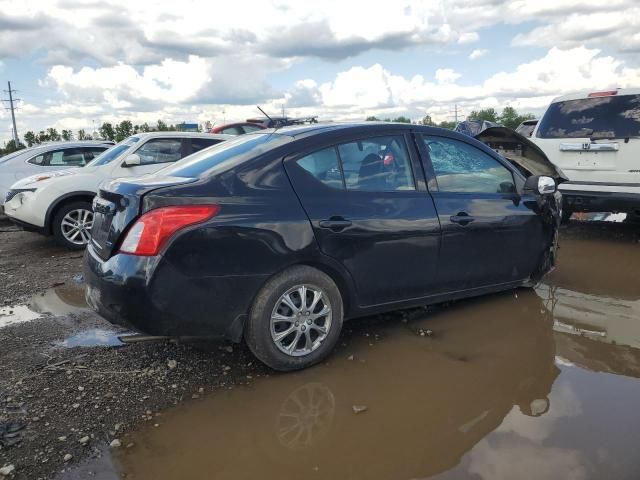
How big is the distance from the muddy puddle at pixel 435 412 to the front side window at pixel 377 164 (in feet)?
3.91

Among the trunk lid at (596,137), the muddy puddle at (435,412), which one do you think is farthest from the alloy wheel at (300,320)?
the trunk lid at (596,137)

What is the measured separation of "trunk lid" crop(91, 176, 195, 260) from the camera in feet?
10.5

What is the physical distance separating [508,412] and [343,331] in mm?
1508

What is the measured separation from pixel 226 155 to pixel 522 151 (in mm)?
4201

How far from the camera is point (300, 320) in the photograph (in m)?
3.51

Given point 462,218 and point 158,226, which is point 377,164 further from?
point 158,226

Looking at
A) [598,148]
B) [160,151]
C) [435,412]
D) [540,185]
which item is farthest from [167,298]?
[598,148]

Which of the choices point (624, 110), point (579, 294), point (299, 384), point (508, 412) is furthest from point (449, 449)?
point (624, 110)

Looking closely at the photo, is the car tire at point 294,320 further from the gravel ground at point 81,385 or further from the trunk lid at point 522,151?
the trunk lid at point 522,151

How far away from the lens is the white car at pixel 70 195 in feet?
24.1

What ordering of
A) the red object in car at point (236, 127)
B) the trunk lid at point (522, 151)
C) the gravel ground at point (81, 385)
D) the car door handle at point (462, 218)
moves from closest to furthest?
1. the gravel ground at point (81, 385)
2. the car door handle at point (462, 218)
3. the trunk lid at point (522, 151)
4. the red object in car at point (236, 127)

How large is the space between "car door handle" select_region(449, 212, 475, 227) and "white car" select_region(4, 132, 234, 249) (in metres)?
4.42

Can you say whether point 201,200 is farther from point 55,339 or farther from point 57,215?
point 57,215

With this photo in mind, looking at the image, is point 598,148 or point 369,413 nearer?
point 369,413
